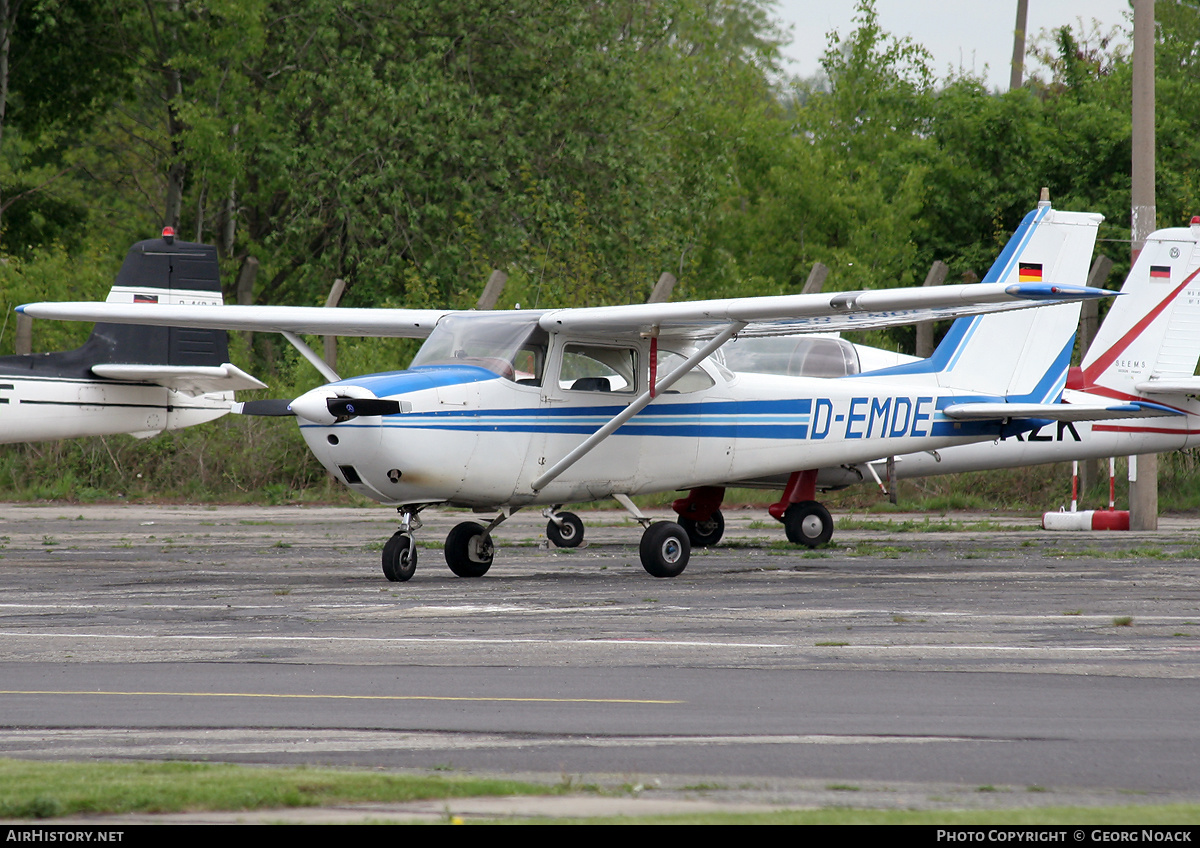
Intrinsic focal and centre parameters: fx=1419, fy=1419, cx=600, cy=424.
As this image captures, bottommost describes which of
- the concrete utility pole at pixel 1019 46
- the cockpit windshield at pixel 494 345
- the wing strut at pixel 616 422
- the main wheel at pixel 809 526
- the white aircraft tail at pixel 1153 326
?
the main wheel at pixel 809 526

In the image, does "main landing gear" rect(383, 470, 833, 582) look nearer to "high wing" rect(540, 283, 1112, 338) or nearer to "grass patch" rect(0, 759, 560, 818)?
"high wing" rect(540, 283, 1112, 338)

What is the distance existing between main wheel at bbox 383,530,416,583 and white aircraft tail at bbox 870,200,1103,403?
6224 mm

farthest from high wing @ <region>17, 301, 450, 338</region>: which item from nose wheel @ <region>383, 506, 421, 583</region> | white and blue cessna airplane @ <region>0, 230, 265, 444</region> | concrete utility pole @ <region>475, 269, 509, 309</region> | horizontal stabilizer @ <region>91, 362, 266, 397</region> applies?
concrete utility pole @ <region>475, 269, 509, 309</region>

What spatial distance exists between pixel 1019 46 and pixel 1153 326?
95.3 ft

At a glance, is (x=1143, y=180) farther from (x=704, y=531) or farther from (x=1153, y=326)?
(x=704, y=531)

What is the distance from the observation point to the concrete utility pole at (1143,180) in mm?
17828

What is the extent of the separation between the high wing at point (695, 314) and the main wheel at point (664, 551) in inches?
72.2

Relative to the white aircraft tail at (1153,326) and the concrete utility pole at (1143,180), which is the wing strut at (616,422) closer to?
the white aircraft tail at (1153,326)

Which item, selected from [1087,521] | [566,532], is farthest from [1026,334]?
[566,532]

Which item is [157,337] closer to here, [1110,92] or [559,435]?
[559,435]

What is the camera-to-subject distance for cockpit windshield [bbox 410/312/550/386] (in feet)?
41.0

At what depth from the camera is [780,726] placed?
5.75m

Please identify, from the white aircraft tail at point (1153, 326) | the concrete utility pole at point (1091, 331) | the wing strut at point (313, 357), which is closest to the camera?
the wing strut at point (313, 357)

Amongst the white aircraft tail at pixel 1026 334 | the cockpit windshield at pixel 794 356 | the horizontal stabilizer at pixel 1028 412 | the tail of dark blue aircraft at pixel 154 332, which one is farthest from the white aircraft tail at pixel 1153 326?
the tail of dark blue aircraft at pixel 154 332
